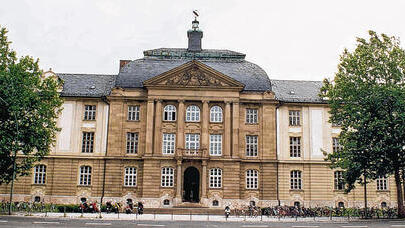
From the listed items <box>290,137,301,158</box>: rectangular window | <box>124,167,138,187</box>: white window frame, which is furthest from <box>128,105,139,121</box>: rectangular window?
<box>290,137,301,158</box>: rectangular window

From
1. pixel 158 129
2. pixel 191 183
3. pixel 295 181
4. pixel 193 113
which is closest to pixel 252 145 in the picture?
pixel 295 181

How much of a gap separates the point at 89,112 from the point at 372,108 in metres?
30.8

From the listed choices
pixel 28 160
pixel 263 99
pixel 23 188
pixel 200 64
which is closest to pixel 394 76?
pixel 263 99

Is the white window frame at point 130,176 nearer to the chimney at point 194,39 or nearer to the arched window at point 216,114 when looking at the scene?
the arched window at point 216,114

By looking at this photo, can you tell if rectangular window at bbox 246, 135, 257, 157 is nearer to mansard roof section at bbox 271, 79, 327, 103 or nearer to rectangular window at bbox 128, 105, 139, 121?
mansard roof section at bbox 271, 79, 327, 103

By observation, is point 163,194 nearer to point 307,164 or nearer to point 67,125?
point 67,125

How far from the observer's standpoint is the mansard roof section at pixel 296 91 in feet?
168

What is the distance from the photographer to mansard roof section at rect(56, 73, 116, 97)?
50219mm

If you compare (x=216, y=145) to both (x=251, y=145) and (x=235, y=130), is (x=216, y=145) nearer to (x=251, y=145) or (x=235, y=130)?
(x=235, y=130)

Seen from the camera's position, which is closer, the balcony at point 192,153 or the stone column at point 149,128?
the balcony at point 192,153

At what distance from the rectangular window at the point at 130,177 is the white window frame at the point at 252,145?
43.0ft

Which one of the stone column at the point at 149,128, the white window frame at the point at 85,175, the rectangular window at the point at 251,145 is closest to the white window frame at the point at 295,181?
the rectangular window at the point at 251,145

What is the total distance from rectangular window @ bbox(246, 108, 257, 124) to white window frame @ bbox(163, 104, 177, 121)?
8426 mm

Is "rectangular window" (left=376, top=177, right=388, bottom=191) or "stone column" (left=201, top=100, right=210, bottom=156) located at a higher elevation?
"stone column" (left=201, top=100, right=210, bottom=156)
